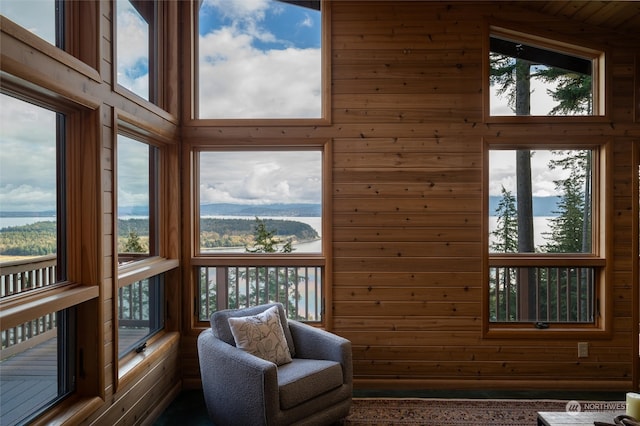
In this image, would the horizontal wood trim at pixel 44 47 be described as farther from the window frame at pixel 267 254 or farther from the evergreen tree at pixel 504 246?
the evergreen tree at pixel 504 246

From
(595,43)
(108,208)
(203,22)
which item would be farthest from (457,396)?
(203,22)

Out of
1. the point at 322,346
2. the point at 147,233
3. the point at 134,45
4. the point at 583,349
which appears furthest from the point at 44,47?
the point at 583,349

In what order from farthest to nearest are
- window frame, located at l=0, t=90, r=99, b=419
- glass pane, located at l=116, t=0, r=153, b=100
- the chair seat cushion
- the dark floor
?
the dark floor → glass pane, located at l=116, t=0, r=153, b=100 → the chair seat cushion → window frame, located at l=0, t=90, r=99, b=419

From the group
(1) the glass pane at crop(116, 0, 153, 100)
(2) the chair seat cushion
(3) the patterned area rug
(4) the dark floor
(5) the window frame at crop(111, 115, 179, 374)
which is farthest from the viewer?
(4) the dark floor

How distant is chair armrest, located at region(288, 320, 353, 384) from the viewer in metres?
2.93

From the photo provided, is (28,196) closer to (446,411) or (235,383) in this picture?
(235,383)

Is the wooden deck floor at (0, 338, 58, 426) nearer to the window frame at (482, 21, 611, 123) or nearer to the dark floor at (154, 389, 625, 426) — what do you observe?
the dark floor at (154, 389, 625, 426)

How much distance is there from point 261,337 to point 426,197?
5.81ft

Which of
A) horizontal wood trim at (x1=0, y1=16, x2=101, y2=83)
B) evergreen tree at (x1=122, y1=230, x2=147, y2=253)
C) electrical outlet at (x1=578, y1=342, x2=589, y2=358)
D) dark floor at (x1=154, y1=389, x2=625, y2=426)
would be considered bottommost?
dark floor at (x1=154, y1=389, x2=625, y2=426)

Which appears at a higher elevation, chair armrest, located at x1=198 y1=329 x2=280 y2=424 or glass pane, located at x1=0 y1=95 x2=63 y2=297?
glass pane, located at x1=0 y1=95 x2=63 y2=297

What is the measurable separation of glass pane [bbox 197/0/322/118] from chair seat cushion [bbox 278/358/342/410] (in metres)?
2.12

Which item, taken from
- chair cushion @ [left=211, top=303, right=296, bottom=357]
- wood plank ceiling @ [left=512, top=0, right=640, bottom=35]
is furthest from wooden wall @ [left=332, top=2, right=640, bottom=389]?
chair cushion @ [left=211, top=303, right=296, bottom=357]

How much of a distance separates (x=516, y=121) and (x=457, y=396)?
2.34 metres

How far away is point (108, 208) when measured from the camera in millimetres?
2395
